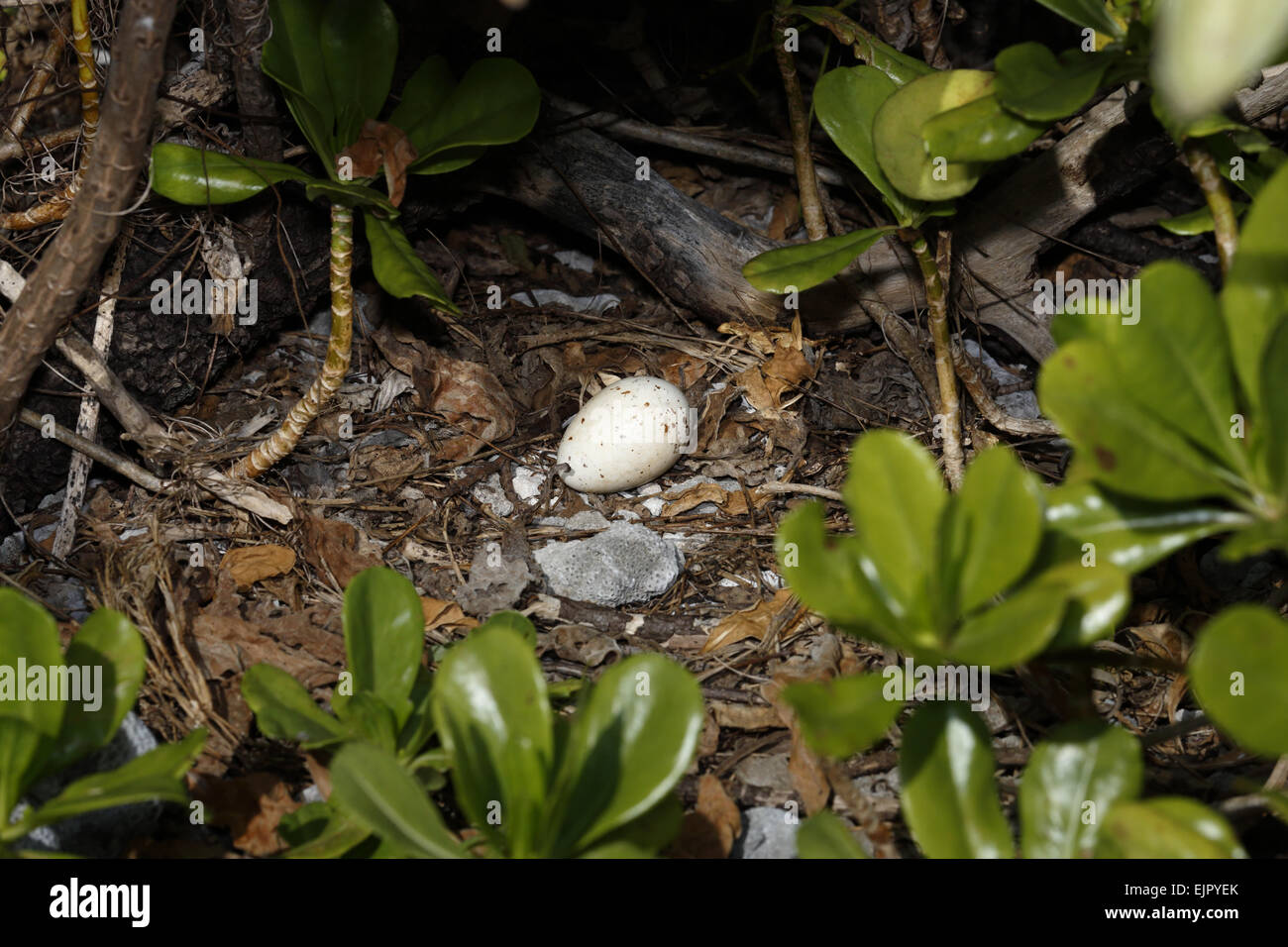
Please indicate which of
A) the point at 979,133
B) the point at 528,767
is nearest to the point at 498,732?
the point at 528,767

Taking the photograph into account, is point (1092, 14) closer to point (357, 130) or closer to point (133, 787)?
point (357, 130)

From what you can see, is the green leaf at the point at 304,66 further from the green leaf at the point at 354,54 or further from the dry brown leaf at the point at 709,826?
the dry brown leaf at the point at 709,826

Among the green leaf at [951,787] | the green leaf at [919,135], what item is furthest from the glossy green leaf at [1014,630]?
the green leaf at [919,135]

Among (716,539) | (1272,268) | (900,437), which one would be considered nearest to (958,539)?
(900,437)

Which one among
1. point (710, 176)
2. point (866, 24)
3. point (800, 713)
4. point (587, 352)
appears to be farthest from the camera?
point (710, 176)

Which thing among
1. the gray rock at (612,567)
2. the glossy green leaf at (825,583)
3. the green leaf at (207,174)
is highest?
the green leaf at (207,174)

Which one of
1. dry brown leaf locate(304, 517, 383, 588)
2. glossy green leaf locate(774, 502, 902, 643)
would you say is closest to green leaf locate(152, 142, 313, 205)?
dry brown leaf locate(304, 517, 383, 588)

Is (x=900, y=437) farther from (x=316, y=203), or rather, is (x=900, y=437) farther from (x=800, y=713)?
(x=316, y=203)
